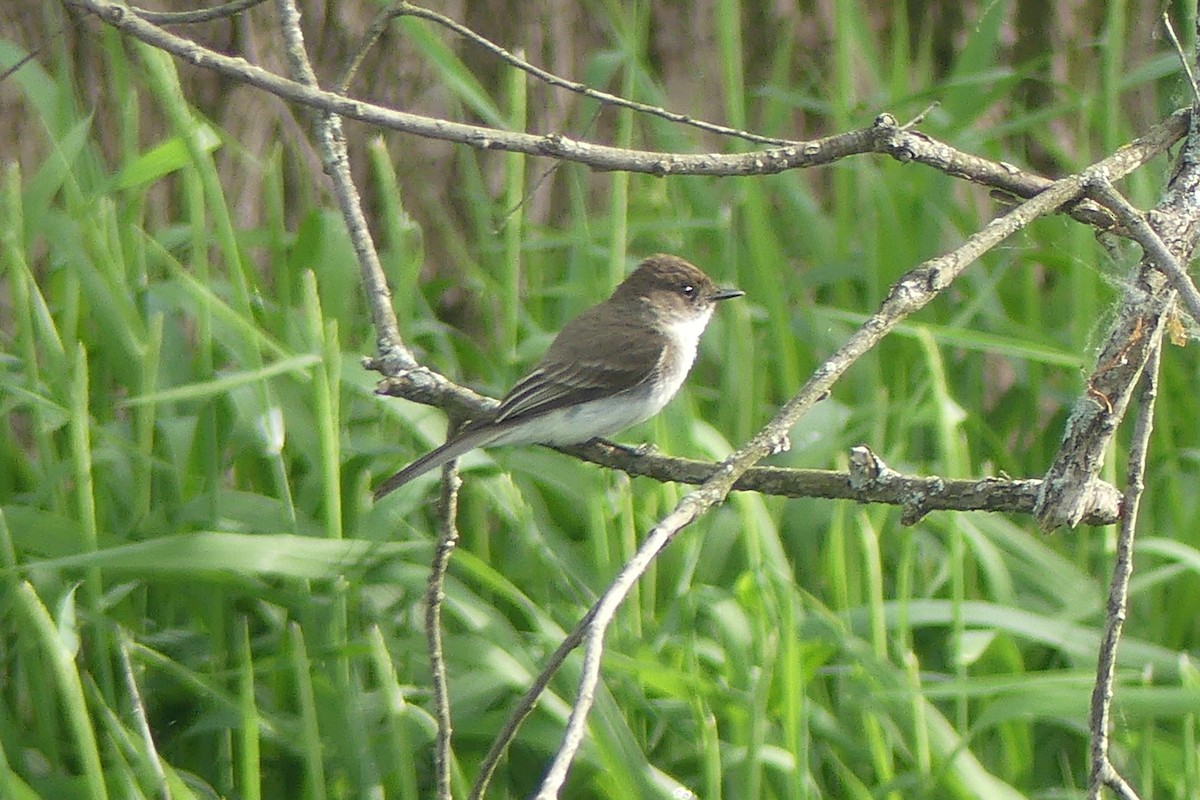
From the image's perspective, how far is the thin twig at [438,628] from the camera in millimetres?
1776

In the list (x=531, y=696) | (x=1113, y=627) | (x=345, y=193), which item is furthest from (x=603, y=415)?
(x=531, y=696)

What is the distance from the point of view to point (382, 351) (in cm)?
233

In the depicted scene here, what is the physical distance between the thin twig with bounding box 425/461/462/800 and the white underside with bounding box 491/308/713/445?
34.2 inches

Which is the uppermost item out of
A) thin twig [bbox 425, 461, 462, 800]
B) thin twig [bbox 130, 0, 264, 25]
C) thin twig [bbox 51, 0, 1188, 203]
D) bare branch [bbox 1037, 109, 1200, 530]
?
thin twig [bbox 130, 0, 264, 25]

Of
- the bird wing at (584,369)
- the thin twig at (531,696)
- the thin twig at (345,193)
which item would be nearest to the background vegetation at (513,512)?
the bird wing at (584,369)

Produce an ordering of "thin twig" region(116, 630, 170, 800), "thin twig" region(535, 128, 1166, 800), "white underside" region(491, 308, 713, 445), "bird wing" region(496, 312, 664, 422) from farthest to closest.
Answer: "bird wing" region(496, 312, 664, 422), "white underside" region(491, 308, 713, 445), "thin twig" region(116, 630, 170, 800), "thin twig" region(535, 128, 1166, 800)

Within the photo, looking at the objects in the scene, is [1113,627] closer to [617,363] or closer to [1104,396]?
[1104,396]

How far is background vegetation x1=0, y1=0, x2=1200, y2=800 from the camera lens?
107 inches

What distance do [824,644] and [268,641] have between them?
1.08 m

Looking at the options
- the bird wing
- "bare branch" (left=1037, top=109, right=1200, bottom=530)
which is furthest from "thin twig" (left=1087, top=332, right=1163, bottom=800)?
the bird wing

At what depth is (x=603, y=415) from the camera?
3.56m

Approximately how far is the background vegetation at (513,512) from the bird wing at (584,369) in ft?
0.42

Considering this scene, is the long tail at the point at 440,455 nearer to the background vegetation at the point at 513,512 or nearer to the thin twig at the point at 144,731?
the background vegetation at the point at 513,512

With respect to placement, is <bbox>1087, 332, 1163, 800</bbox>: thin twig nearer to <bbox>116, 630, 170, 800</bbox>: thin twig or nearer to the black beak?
<bbox>116, 630, 170, 800</bbox>: thin twig
